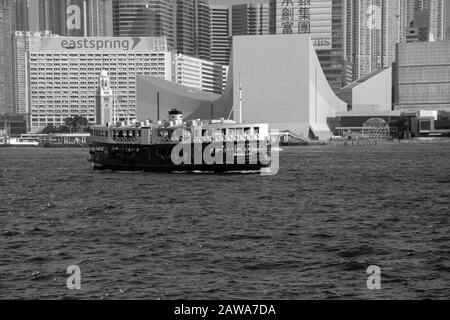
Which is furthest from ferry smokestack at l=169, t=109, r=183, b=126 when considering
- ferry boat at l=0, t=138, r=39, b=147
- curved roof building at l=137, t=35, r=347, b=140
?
ferry boat at l=0, t=138, r=39, b=147

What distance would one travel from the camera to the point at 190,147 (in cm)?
6203

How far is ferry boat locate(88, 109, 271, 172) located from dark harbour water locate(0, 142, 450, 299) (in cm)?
1067

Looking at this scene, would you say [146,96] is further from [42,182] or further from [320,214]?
[320,214]

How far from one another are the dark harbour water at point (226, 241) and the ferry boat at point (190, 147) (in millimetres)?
10674

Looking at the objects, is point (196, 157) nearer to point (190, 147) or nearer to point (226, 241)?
point (190, 147)

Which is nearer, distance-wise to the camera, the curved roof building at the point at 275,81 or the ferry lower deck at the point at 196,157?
the ferry lower deck at the point at 196,157

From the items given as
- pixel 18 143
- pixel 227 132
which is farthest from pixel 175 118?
pixel 18 143

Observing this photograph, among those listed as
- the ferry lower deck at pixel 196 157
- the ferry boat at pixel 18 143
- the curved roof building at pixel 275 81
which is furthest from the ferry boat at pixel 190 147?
the ferry boat at pixel 18 143

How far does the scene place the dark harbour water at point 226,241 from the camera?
19.9 m

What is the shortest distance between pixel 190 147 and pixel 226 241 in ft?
116

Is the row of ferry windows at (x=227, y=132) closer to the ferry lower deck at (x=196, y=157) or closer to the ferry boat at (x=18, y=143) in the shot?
the ferry lower deck at (x=196, y=157)
